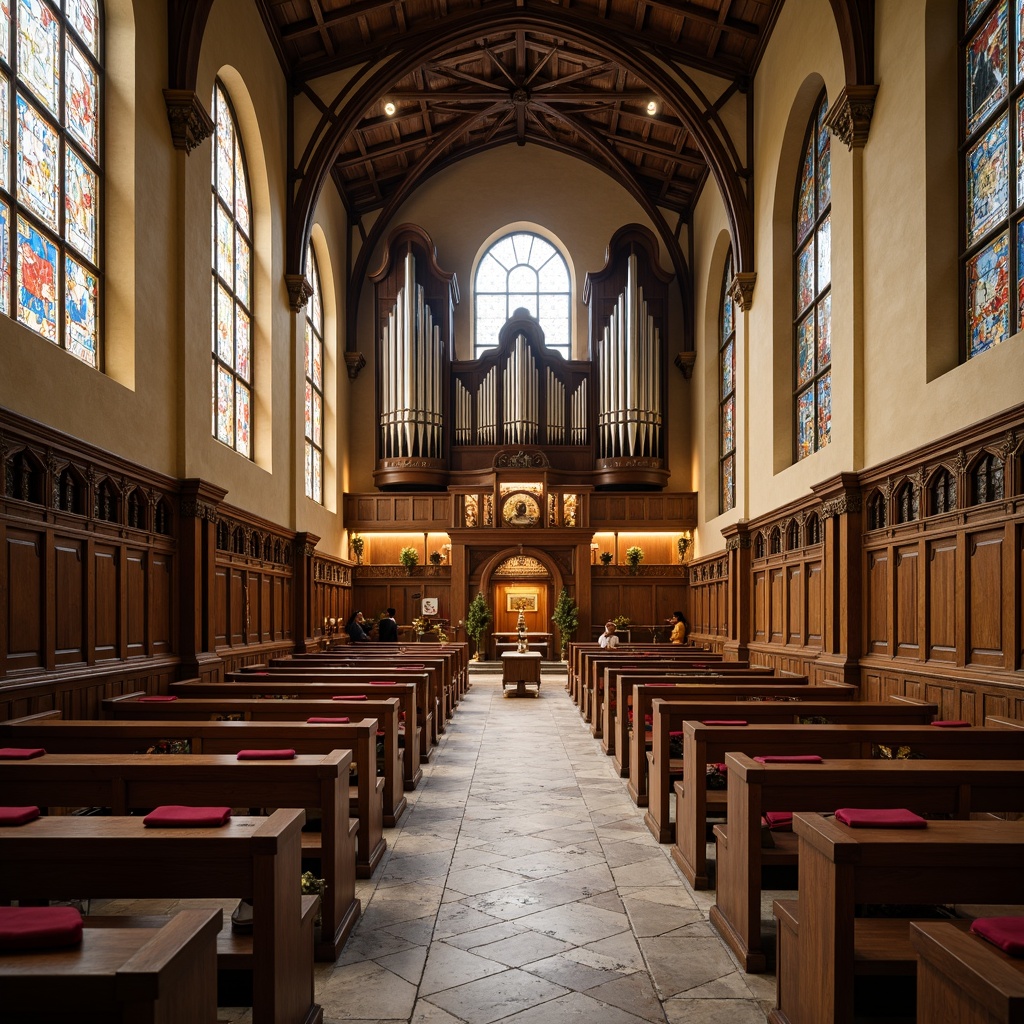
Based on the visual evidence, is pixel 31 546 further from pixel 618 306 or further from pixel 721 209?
pixel 618 306

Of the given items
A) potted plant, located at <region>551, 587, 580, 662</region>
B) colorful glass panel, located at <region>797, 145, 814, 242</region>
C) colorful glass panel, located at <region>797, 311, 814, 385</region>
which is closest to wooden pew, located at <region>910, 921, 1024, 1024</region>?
colorful glass panel, located at <region>797, 311, 814, 385</region>

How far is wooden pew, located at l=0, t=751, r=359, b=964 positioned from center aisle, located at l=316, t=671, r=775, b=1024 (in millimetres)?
443

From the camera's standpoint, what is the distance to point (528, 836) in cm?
673

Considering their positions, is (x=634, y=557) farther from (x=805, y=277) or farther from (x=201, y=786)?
(x=201, y=786)

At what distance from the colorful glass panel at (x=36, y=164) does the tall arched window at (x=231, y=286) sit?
4222 mm

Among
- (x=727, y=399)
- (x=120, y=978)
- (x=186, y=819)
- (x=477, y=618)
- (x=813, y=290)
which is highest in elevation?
(x=813, y=290)

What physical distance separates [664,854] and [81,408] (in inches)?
243

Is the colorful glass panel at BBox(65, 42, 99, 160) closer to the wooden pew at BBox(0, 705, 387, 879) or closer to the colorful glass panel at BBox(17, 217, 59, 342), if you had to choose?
the colorful glass panel at BBox(17, 217, 59, 342)

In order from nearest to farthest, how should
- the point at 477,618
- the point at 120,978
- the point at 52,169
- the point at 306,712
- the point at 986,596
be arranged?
the point at 120,978 → the point at 306,712 → the point at 986,596 → the point at 52,169 → the point at 477,618

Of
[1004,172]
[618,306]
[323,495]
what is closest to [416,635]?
[323,495]

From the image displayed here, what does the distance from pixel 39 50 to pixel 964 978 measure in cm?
947

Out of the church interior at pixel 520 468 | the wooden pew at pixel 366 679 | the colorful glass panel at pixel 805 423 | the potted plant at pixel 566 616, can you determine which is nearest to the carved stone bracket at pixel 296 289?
the church interior at pixel 520 468

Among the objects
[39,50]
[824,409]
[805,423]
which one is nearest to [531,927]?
[39,50]

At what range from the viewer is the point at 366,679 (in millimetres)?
9750
